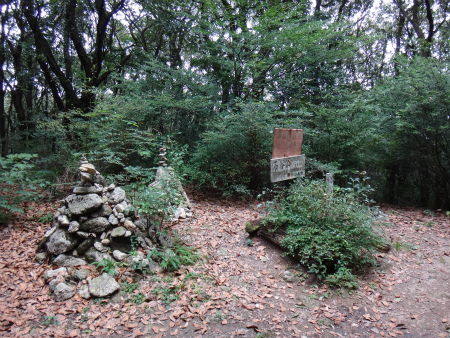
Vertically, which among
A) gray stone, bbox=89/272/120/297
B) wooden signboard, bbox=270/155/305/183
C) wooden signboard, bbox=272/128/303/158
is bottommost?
gray stone, bbox=89/272/120/297

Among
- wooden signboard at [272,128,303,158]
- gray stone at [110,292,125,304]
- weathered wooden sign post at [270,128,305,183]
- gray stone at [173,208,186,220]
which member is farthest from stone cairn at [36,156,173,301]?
wooden signboard at [272,128,303,158]

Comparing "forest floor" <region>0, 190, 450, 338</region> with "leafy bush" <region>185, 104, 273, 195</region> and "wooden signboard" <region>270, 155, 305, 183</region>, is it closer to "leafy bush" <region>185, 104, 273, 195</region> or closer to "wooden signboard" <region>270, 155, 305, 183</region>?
"wooden signboard" <region>270, 155, 305, 183</region>

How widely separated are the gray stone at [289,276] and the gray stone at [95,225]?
8.64 feet

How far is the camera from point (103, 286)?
303cm

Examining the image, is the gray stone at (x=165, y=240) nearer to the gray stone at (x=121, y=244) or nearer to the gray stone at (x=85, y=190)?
the gray stone at (x=121, y=244)

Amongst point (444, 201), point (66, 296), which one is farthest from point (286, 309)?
point (444, 201)

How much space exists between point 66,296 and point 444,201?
9379 mm

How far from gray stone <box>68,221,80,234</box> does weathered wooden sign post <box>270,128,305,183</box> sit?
292cm

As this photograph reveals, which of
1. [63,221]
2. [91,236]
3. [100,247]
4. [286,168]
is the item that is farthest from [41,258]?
[286,168]

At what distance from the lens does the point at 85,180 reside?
3684mm

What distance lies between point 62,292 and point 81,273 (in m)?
0.28

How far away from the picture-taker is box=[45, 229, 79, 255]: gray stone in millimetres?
3398

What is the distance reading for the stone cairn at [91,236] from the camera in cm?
333

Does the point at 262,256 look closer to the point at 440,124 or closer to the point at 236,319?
the point at 236,319
